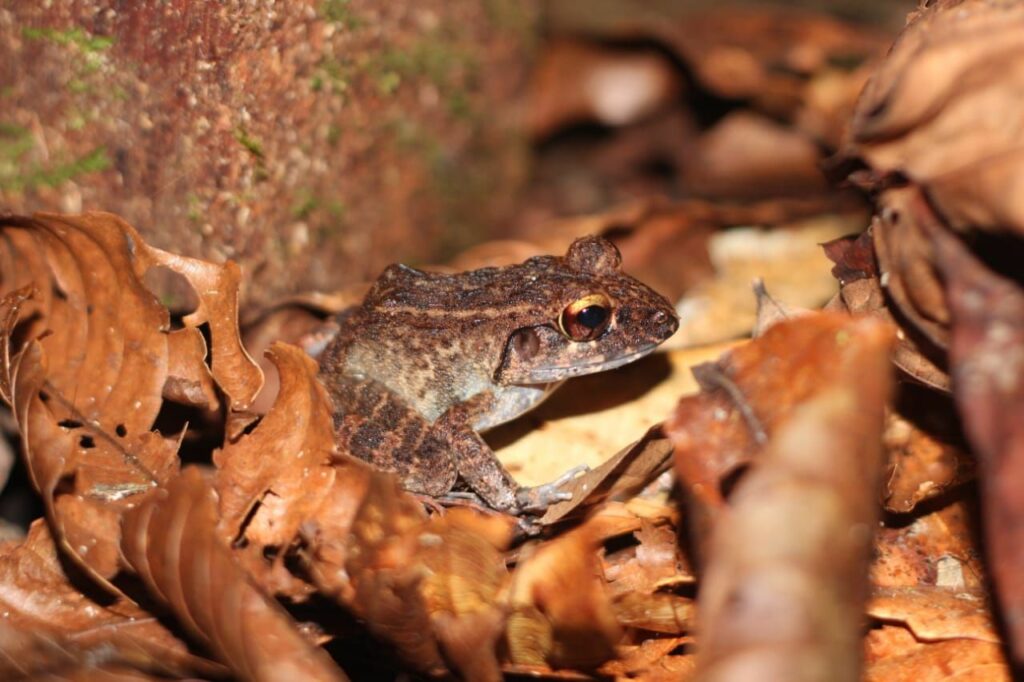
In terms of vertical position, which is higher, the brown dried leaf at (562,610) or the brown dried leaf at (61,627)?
the brown dried leaf at (562,610)

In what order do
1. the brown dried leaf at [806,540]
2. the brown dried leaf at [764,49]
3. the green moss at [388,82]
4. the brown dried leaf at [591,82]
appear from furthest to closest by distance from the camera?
the brown dried leaf at [591,82], the brown dried leaf at [764,49], the green moss at [388,82], the brown dried leaf at [806,540]

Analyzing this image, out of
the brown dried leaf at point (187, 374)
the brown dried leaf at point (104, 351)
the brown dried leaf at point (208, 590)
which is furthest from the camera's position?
the brown dried leaf at point (187, 374)

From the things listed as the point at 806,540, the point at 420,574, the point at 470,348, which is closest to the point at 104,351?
the point at 470,348

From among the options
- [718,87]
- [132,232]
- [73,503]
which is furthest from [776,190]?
[73,503]

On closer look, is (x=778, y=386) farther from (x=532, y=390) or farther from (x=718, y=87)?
(x=718, y=87)

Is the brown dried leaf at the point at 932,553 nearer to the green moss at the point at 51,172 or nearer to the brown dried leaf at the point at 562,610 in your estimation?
the brown dried leaf at the point at 562,610

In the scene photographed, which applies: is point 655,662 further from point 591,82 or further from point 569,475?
point 591,82

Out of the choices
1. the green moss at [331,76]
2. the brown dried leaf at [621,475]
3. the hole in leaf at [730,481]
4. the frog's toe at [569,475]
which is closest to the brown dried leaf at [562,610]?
the brown dried leaf at [621,475]
